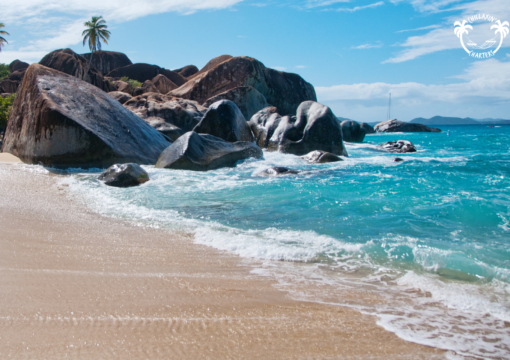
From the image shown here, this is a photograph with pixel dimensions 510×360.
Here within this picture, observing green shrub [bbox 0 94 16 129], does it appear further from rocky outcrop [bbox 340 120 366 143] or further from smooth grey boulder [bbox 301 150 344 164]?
rocky outcrop [bbox 340 120 366 143]

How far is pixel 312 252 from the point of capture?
3.66 meters

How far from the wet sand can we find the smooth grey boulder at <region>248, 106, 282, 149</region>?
13.0 metres

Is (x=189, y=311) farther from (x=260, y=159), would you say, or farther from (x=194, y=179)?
(x=260, y=159)

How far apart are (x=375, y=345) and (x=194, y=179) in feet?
21.9

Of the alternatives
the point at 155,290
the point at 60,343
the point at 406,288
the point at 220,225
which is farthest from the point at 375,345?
the point at 220,225

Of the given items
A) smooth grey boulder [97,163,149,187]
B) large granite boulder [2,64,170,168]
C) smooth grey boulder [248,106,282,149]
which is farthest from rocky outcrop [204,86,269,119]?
smooth grey boulder [97,163,149,187]

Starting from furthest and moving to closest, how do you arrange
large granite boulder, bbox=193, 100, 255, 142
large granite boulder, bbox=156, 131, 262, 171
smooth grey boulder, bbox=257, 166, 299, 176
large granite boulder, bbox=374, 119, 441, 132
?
large granite boulder, bbox=374, 119, 441, 132, large granite boulder, bbox=193, 100, 255, 142, large granite boulder, bbox=156, 131, 262, 171, smooth grey boulder, bbox=257, 166, 299, 176

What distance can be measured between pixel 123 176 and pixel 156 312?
5.71 m

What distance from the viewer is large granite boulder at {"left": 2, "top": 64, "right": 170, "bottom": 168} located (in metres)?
8.91

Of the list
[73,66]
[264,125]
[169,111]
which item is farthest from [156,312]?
[73,66]

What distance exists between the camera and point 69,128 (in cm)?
886

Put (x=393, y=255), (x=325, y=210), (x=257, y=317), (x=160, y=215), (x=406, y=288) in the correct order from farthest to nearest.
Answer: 1. (x=325, y=210)
2. (x=160, y=215)
3. (x=393, y=255)
4. (x=406, y=288)
5. (x=257, y=317)

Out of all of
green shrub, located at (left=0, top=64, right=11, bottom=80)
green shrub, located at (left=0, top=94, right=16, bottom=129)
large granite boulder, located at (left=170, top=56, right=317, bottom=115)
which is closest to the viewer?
green shrub, located at (left=0, top=94, right=16, bottom=129)

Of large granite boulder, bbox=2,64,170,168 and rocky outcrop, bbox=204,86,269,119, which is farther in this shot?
rocky outcrop, bbox=204,86,269,119
